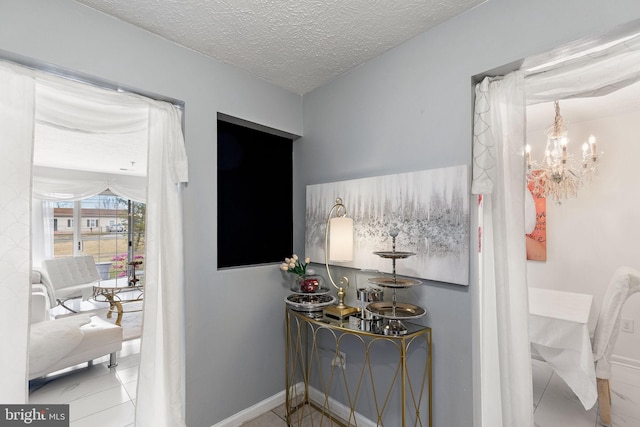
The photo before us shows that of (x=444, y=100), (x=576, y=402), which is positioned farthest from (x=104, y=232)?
(x=576, y=402)

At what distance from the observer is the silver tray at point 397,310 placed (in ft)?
4.97

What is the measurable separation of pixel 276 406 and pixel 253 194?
1654mm

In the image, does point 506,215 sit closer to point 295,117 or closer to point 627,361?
point 295,117

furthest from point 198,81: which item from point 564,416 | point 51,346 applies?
point 564,416

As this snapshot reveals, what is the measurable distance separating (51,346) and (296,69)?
2.90m

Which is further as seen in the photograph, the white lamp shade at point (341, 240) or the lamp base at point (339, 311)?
the white lamp shade at point (341, 240)

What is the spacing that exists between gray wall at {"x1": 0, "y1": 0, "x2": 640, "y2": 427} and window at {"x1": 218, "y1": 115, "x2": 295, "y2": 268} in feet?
0.36

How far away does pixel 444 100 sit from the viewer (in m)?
1.57

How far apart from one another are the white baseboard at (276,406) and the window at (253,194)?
1036 millimetres

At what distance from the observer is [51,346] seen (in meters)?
2.28

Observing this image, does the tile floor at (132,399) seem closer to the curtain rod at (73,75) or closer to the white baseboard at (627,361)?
the white baseboard at (627,361)

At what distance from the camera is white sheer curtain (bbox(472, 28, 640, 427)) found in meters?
1.29

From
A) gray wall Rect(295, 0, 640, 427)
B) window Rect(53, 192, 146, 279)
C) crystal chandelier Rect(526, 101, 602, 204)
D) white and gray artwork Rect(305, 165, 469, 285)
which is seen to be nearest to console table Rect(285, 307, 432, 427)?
gray wall Rect(295, 0, 640, 427)

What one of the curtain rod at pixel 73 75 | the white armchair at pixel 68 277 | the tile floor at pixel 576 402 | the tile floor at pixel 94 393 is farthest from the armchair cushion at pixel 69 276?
the tile floor at pixel 576 402
